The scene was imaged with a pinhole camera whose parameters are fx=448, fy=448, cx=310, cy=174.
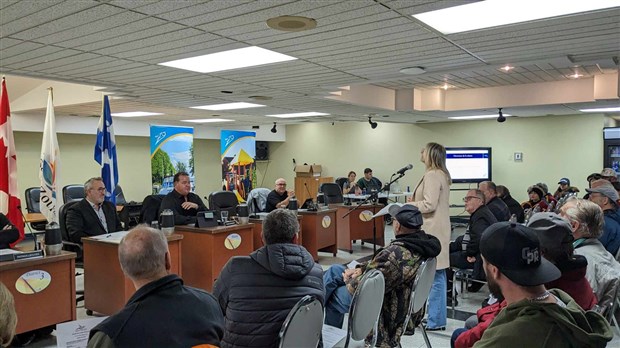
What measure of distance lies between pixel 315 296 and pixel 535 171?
29.5 feet

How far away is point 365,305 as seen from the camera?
238 cm

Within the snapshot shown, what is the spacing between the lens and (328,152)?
41.6ft

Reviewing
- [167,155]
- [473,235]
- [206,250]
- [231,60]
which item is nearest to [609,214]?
[473,235]

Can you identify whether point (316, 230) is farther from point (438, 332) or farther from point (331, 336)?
point (331, 336)

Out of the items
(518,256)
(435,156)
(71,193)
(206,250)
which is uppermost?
(435,156)

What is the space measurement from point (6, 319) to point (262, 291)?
3.51ft

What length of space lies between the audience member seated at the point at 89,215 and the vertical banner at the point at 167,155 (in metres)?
3.94

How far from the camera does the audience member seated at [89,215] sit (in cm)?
456

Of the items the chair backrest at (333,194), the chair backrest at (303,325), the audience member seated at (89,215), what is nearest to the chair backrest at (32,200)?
the audience member seated at (89,215)

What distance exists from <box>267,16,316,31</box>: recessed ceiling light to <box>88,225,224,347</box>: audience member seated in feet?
4.69

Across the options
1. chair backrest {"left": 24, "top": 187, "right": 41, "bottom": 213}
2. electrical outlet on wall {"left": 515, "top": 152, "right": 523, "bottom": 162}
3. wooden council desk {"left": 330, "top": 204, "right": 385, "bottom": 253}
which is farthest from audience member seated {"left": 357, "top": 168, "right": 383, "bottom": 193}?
chair backrest {"left": 24, "top": 187, "right": 41, "bottom": 213}

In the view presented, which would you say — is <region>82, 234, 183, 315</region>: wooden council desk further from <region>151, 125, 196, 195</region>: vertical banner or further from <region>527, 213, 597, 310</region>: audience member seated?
<region>151, 125, 196, 195</region>: vertical banner

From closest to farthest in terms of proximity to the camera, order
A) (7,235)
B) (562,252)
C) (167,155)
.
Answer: (562,252) < (7,235) < (167,155)

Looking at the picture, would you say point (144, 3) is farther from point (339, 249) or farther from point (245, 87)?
point (339, 249)
